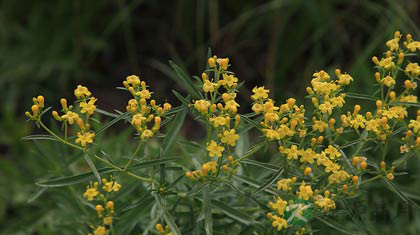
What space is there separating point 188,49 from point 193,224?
2853mm

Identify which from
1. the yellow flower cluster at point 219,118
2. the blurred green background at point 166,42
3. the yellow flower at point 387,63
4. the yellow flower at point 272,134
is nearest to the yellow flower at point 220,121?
the yellow flower cluster at point 219,118

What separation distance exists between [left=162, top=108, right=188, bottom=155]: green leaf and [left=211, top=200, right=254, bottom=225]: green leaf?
27cm

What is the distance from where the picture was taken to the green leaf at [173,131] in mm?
2098

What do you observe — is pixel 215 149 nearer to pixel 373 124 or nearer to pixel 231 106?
pixel 231 106

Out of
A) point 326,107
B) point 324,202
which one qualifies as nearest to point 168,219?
point 324,202

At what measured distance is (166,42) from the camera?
4992 mm

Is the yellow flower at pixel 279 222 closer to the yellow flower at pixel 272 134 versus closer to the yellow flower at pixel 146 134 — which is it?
the yellow flower at pixel 272 134

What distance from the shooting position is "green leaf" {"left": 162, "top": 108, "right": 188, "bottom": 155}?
2098 mm

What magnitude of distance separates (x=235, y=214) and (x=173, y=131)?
364mm

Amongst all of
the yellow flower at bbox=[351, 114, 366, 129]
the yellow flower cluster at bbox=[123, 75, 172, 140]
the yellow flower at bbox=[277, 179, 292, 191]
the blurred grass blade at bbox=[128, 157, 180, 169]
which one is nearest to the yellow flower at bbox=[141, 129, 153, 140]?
the yellow flower cluster at bbox=[123, 75, 172, 140]

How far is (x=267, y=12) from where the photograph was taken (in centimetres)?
464

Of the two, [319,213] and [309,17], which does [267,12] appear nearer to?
[309,17]

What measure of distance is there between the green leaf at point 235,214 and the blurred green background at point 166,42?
2.32m

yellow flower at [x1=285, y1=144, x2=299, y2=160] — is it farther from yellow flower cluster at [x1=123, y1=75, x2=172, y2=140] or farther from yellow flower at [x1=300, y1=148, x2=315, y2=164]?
yellow flower cluster at [x1=123, y1=75, x2=172, y2=140]
